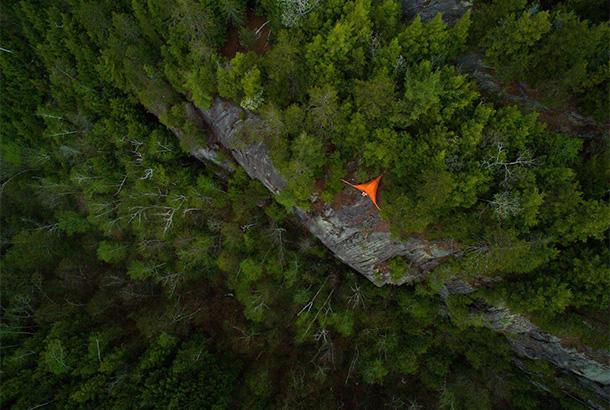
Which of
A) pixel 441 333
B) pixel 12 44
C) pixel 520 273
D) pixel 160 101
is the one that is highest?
pixel 12 44

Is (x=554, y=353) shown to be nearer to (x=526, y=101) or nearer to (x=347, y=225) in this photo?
(x=347, y=225)

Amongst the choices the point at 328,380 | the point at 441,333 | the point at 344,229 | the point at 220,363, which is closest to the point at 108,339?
the point at 220,363

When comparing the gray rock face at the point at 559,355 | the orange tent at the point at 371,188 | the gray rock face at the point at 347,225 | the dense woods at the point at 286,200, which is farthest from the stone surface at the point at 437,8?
the gray rock face at the point at 559,355

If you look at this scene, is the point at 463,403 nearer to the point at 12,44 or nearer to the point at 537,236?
the point at 537,236

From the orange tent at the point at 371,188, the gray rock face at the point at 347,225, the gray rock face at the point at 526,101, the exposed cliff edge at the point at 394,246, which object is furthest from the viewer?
the gray rock face at the point at 347,225

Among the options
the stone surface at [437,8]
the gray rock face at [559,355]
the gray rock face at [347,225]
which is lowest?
the gray rock face at [559,355]

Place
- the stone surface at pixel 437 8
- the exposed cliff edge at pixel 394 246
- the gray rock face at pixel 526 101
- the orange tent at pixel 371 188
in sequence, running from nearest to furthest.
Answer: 1. the gray rock face at pixel 526 101
2. the stone surface at pixel 437 8
3. the orange tent at pixel 371 188
4. the exposed cliff edge at pixel 394 246

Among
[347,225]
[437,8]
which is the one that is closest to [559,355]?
[347,225]

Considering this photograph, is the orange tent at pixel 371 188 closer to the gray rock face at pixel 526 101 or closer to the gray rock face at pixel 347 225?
the gray rock face at pixel 347 225
